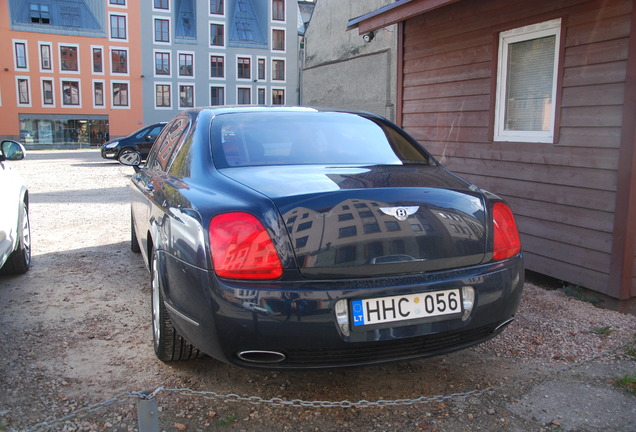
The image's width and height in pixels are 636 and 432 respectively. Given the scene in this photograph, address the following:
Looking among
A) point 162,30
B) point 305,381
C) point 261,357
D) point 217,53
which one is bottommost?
point 305,381

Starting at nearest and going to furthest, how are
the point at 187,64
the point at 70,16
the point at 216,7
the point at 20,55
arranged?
1. the point at 20,55
2. the point at 70,16
3. the point at 187,64
4. the point at 216,7

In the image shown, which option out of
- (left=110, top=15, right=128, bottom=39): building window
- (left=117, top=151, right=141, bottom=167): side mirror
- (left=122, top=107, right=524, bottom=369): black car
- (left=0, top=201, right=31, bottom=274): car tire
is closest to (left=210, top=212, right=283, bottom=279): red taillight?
(left=122, top=107, right=524, bottom=369): black car

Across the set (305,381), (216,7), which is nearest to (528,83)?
(305,381)

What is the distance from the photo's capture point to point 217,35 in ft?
173

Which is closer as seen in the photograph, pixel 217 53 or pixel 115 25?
pixel 115 25

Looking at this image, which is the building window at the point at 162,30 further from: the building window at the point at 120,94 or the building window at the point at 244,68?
the building window at the point at 244,68

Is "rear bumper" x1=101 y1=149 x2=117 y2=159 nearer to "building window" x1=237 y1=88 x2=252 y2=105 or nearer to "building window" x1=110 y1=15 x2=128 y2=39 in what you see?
"building window" x1=237 y1=88 x2=252 y2=105

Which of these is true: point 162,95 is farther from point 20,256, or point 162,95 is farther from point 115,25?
point 20,256

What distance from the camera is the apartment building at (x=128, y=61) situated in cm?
4794

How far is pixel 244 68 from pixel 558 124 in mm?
51231

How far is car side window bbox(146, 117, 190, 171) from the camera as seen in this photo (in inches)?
149

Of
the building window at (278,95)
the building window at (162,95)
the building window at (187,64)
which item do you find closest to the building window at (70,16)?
the building window at (162,95)

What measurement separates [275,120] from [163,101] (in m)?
51.3

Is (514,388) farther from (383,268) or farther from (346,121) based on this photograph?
(346,121)
